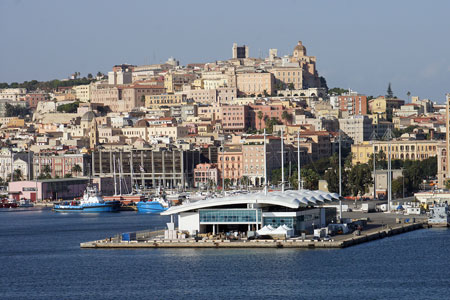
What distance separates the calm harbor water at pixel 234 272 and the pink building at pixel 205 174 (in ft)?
187

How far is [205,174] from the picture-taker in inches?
4530

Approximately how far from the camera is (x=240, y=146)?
382 feet

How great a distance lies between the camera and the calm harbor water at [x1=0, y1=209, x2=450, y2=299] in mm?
40031

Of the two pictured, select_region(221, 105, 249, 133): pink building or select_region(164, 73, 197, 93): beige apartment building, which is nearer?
select_region(221, 105, 249, 133): pink building

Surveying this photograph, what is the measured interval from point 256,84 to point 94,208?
6573 cm

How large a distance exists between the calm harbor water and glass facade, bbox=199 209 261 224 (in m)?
2.90

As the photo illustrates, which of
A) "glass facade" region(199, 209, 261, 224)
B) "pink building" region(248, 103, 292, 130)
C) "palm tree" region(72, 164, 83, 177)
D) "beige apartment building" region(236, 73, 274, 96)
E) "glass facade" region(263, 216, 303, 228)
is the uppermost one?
"beige apartment building" region(236, 73, 274, 96)

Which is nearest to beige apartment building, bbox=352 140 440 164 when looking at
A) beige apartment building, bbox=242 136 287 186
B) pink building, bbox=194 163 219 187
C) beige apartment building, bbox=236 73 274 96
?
beige apartment building, bbox=242 136 287 186

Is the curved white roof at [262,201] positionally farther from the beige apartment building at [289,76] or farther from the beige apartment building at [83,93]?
the beige apartment building at [83,93]

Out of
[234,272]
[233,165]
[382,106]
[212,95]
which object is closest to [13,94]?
[212,95]

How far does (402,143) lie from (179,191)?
2004 cm

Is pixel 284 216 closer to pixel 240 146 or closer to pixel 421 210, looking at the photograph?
pixel 421 210

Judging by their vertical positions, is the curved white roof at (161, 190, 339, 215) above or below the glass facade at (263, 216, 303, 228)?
above

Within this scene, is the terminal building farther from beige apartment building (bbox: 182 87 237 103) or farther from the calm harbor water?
beige apartment building (bbox: 182 87 237 103)
